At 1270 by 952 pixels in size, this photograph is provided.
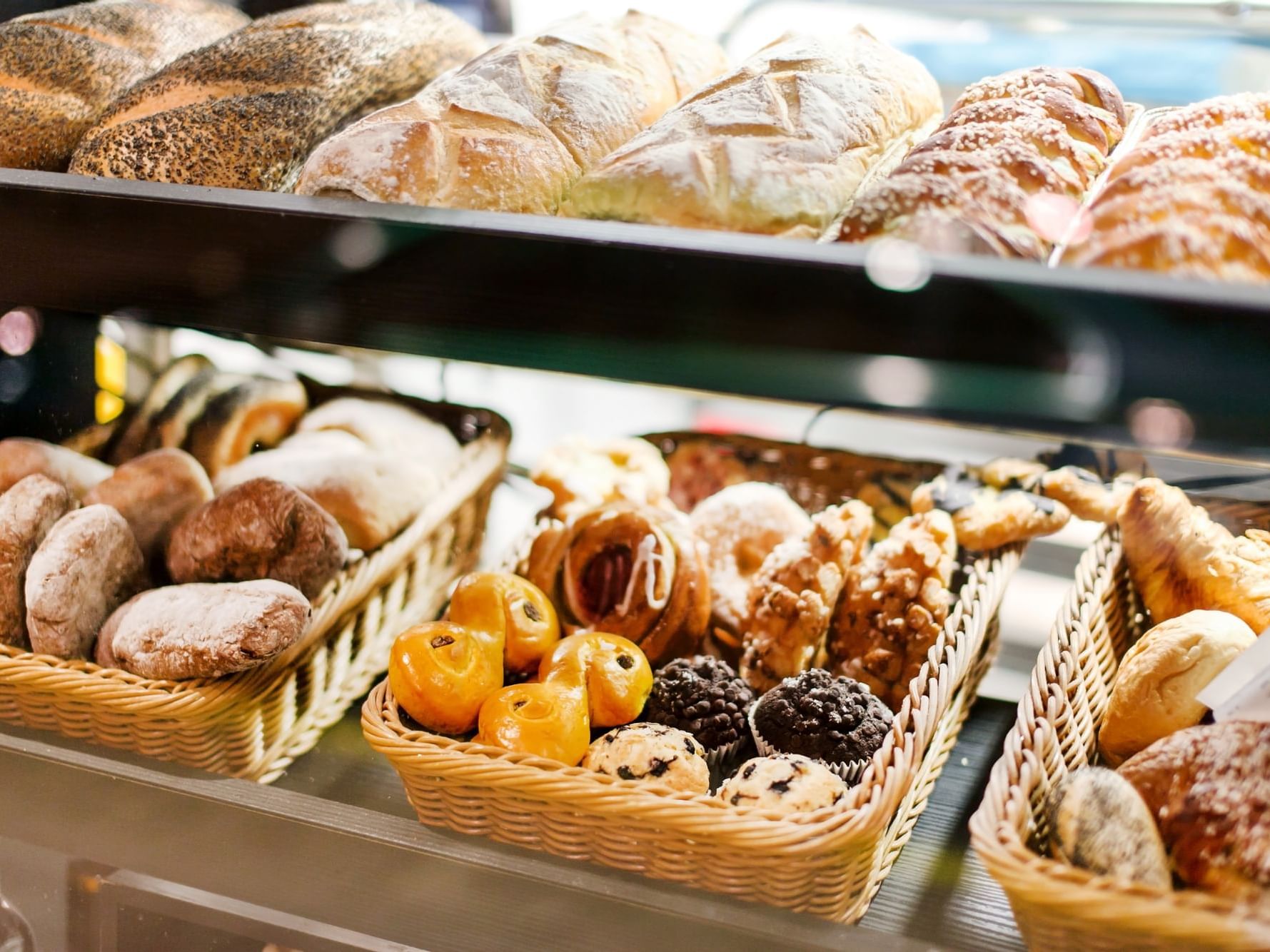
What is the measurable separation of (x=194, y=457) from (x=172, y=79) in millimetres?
649

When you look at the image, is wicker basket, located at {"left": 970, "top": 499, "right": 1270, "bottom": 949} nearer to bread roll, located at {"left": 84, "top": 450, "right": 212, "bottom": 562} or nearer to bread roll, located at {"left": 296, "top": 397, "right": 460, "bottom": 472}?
bread roll, located at {"left": 296, "top": 397, "right": 460, "bottom": 472}

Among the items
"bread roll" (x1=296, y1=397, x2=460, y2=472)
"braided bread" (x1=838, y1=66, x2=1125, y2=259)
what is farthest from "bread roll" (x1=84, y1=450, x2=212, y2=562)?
"braided bread" (x1=838, y1=66, x2=1125, y2=259)

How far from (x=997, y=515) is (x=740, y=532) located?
1.23 feet

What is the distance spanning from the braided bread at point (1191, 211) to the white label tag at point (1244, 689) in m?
0.47

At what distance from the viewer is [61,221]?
1041mm

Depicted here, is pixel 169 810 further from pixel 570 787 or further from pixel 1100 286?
pixel 1100 286

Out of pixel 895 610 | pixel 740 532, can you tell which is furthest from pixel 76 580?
pixel 895 610

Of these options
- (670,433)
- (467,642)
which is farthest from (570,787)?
(670,433)

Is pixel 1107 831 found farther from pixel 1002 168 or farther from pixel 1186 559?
pixel 1002 168

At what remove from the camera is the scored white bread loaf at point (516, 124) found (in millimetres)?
1126

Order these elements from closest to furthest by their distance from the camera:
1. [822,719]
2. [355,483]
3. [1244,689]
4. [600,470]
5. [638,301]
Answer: [638,301] < [1244,689] < [822,719] < [355,483] < [600,470]

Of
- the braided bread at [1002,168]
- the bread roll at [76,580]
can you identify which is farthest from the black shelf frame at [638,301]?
the bread roll at [76,580]

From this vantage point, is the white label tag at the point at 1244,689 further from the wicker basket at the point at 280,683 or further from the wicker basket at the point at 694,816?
the wicker basket at the point at 280,683

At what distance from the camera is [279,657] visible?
57.1 inches
